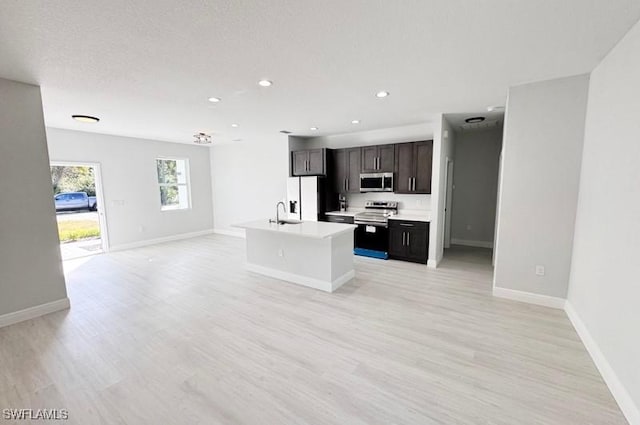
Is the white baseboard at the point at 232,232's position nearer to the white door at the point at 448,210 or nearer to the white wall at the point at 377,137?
the white wall at the point at 377,137

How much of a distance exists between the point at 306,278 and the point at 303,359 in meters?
1.62

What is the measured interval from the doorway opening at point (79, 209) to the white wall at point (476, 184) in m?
8.21

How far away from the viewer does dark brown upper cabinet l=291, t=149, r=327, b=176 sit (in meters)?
5.79

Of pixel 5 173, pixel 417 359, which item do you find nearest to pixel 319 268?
pixel 417 359

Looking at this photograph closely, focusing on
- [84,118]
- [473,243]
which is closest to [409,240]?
[473,243]

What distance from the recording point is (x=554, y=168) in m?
2.97

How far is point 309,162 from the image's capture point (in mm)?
5969

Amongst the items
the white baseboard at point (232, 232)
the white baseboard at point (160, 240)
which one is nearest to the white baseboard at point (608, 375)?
the white baseboard at point (232, 232)

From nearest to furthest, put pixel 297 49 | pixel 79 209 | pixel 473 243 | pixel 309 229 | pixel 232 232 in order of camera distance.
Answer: pixel 297 49
pixel 309 229
pixel 473 243
pixel 79 209
pixel 232 232

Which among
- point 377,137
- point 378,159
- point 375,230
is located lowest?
point 375,230

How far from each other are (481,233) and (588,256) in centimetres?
372

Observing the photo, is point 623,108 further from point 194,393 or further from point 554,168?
point 194,393

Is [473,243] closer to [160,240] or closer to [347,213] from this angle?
[347,213]

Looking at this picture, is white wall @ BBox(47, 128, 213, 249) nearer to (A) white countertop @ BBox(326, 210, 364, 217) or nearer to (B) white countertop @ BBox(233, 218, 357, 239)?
(B) white countertop @ BBox(233, 218, 357, 239)
